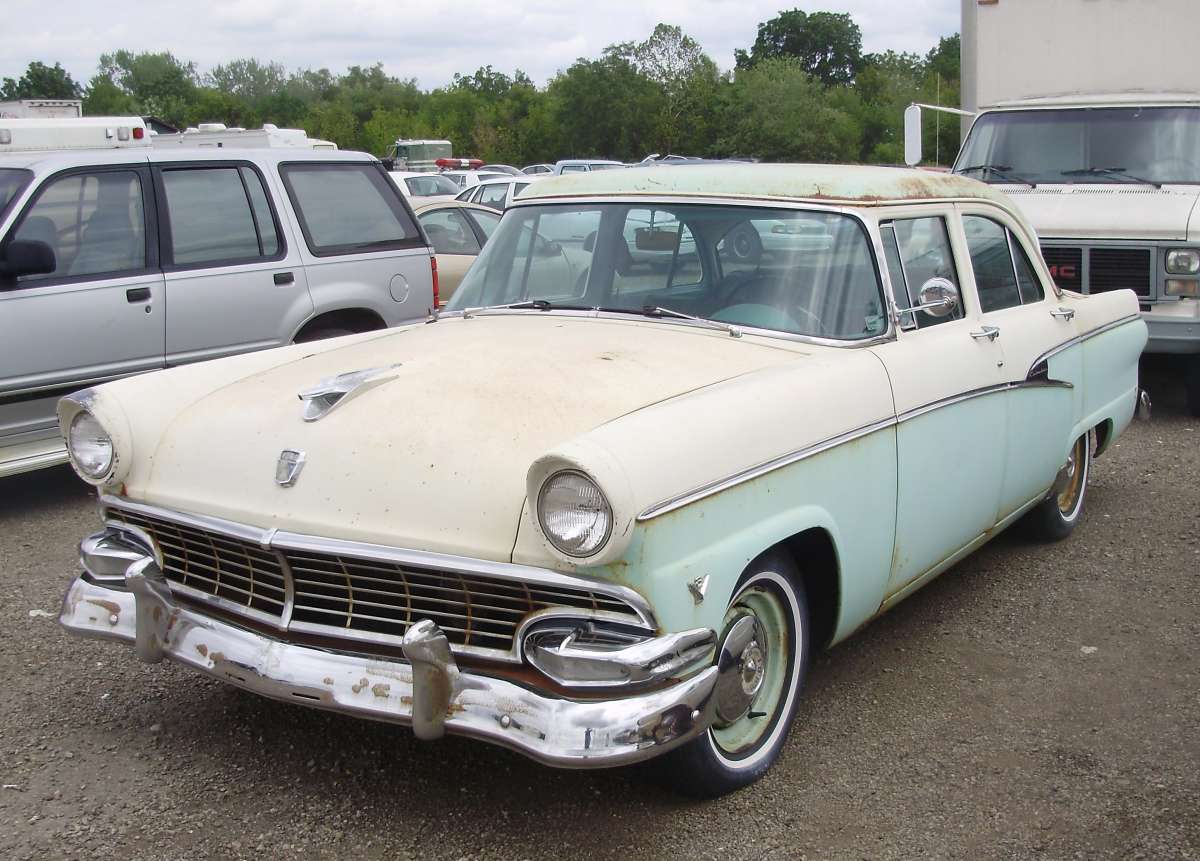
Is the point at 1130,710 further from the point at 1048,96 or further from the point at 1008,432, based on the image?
the point at 1048,96

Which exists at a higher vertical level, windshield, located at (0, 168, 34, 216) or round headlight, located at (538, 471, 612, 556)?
windshield, located at (0, 168, 34, 216)

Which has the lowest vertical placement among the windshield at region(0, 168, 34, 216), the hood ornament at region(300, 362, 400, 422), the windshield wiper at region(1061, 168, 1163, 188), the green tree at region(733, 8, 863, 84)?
the hood ornament at region(300, 362, 400, 422)

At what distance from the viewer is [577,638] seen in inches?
112

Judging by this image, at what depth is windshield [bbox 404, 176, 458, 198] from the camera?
79.0 feet

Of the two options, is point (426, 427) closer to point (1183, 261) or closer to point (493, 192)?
point (1183, 261)

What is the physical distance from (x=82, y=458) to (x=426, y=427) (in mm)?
1159

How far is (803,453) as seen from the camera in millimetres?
3348

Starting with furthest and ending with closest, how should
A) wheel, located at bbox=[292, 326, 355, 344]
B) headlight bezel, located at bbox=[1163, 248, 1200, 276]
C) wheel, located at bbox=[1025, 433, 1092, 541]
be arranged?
1. headlight bezel, located at bbox=[1163, 248, 1200, 276]
2. wheel, located at bbox=[292, 326, 355, 344]
3. wheel, located at bbox=[1025, 433, 1092, 541]

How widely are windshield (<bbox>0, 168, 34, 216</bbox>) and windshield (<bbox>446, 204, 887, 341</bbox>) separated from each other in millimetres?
3305

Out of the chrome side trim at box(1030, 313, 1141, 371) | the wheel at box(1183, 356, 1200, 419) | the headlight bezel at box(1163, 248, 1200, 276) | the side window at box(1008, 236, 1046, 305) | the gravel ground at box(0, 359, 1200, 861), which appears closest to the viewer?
the gravel ground at box(0, 359, 1200, 861)

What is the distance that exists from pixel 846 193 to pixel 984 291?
893 millimetres

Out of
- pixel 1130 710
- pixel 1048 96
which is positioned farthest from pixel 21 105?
pixel 1130 710

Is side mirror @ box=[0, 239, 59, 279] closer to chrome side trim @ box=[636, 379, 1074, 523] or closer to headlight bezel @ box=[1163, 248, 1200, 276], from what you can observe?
chrome side trim @ box=[636, 379, 1074, 523]

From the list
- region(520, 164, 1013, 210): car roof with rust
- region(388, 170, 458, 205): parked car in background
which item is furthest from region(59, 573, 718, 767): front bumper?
region(388, 170, 458, 205): parked car in background
